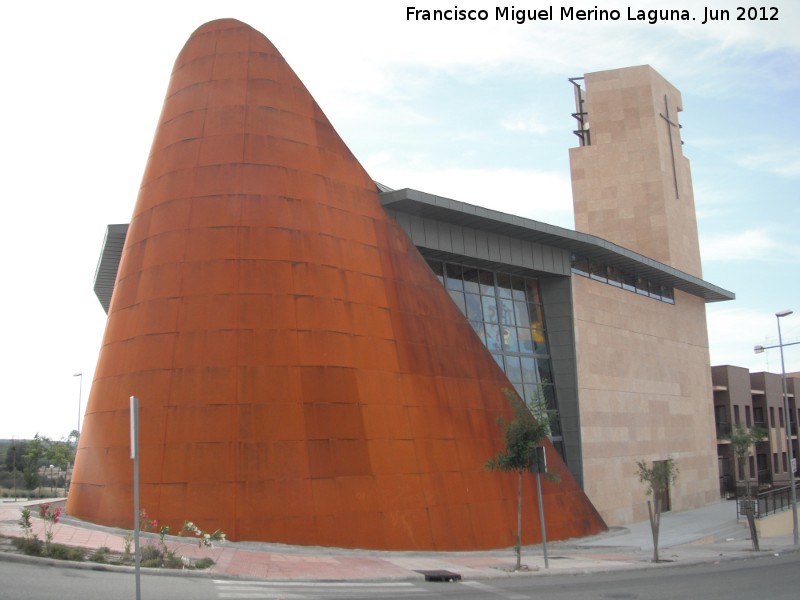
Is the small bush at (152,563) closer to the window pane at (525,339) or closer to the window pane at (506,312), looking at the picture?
the window pane at (506,312)

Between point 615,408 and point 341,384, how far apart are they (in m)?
18.0

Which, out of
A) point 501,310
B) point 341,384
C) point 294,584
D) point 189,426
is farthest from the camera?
point 501,310

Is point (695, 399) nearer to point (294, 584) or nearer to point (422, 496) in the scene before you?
point (422, 496)

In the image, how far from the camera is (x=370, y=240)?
78.1 ft

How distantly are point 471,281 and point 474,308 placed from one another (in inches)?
42.7

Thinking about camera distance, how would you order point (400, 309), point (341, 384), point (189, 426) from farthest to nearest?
1. point (400, 309)
2. point (341, 384)
3. point (189, 426)

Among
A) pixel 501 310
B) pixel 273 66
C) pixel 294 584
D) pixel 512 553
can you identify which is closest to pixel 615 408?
pixel 501 310

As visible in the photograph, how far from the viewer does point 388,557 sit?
19297 millimetres

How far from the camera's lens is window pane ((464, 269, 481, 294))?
3067 cm

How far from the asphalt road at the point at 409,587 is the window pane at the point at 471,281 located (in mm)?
13762

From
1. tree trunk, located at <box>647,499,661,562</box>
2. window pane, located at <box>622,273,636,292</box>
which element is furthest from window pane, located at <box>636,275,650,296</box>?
tree trunk, located at <box>647,499,661,562</box>

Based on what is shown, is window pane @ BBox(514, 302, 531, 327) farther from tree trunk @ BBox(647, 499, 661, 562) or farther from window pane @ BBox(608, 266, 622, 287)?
tree trunk @ BBox(647, 499, 661, 562)

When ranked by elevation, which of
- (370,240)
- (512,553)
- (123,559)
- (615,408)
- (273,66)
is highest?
(273,66)

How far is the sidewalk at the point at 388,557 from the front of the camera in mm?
16297
